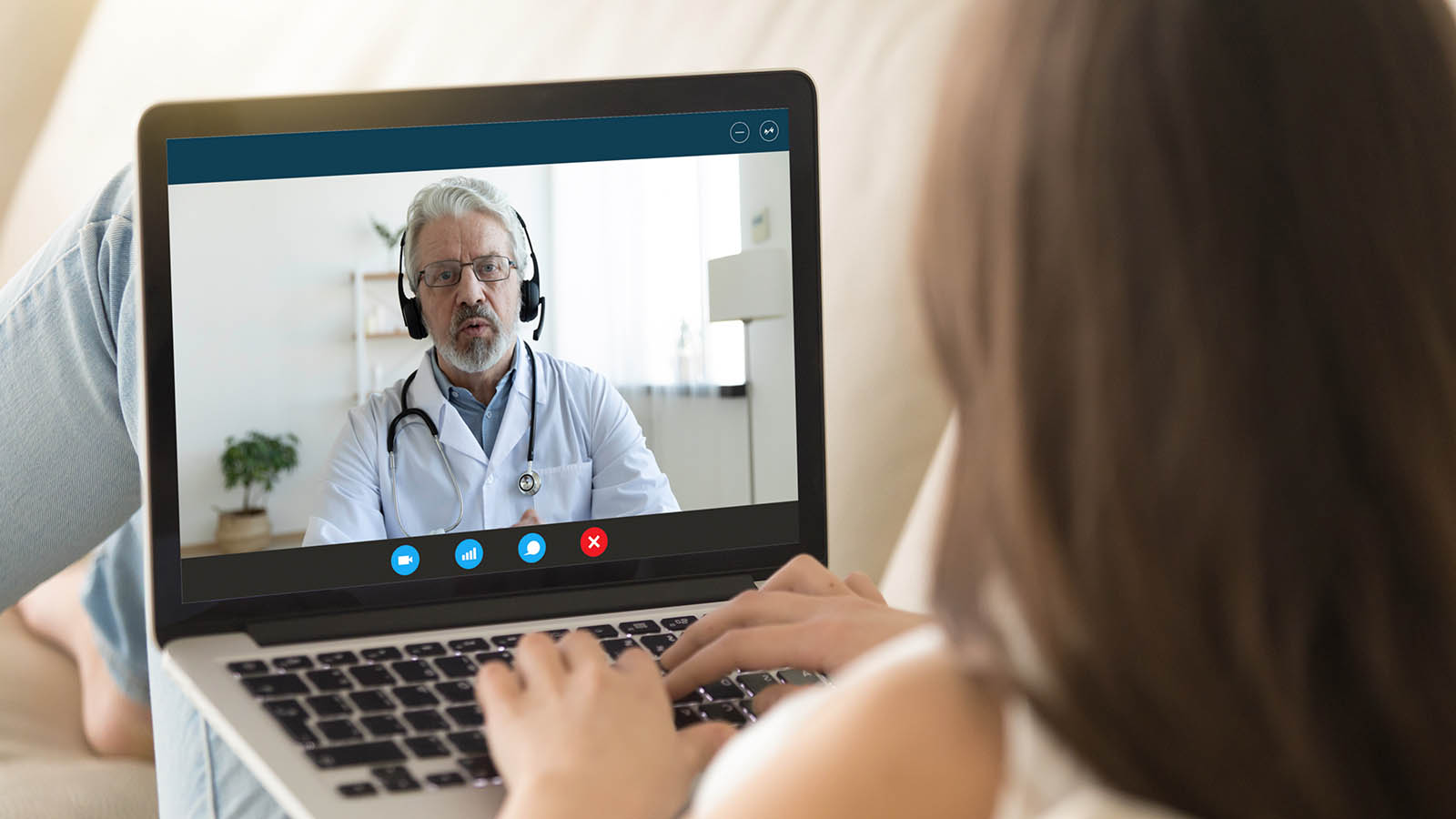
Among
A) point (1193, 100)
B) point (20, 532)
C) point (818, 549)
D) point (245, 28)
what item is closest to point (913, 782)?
point (1193, 100)

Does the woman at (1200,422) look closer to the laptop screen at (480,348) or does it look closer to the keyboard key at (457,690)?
the keyboard key at (457,690)

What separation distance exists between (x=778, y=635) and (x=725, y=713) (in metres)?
0.05

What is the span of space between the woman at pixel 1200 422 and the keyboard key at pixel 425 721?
0.81 feet

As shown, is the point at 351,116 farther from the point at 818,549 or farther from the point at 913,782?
the point at 913,782

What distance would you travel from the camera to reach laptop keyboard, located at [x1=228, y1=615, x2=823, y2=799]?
0.52m

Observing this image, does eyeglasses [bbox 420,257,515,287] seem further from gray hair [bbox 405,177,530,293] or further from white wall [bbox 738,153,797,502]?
white wall [bbox 738,153,797,502]

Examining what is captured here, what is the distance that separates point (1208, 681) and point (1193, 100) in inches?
6.1

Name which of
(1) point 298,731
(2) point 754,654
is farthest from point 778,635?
(1) point 298,731

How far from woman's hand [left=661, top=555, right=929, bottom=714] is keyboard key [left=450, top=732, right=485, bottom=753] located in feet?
0.31

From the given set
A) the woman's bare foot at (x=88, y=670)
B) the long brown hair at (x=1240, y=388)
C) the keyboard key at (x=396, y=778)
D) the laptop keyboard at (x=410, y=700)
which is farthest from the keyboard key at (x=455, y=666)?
the woman's bare foot at (x=88, y=670)

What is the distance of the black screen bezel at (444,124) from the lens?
0.65m

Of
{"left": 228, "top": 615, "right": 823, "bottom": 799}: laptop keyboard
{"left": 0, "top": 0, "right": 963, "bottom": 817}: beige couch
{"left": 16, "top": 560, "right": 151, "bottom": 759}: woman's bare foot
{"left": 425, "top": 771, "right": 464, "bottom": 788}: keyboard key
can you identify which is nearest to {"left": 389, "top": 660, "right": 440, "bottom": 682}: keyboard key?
{"left": 228, "top": 615, "right": 823, "bottom": 799}: laptop keyboard

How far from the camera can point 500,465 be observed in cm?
70

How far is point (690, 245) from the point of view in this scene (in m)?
0.74
